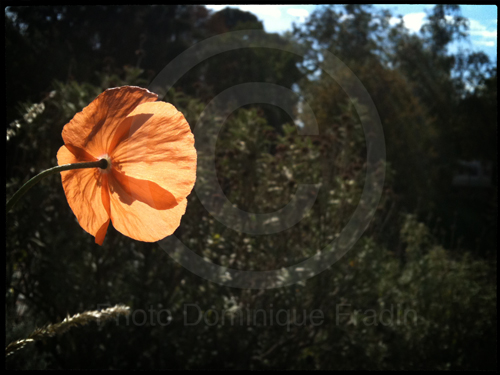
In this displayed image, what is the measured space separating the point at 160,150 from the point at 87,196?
0.12m

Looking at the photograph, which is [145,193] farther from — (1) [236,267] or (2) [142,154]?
(1) [236,267]

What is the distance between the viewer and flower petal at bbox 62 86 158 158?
543 millimetres

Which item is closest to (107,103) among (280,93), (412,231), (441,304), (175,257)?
(175,257)

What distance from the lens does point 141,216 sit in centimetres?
56

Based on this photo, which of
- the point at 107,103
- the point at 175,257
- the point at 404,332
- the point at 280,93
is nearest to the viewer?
the point at 107,103

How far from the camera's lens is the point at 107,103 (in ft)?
1.78

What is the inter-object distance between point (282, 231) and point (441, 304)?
1.19m

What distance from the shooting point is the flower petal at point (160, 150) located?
55 cm

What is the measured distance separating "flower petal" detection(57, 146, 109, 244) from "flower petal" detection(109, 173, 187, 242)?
3 cm

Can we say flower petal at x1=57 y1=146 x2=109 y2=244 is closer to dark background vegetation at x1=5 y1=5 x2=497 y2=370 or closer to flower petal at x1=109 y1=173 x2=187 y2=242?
flower petal at x1=109 y1=173 x2=187 y2=242

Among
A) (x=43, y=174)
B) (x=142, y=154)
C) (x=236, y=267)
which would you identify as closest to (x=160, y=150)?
(x=142, y=154)

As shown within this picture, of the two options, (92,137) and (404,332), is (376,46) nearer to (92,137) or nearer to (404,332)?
(404,332)

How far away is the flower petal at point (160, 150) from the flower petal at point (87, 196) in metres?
0.05

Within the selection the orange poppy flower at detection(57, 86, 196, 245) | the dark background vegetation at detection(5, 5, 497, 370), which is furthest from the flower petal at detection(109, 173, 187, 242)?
the dark background vegetation at detection(5, 5, 497, 370)
